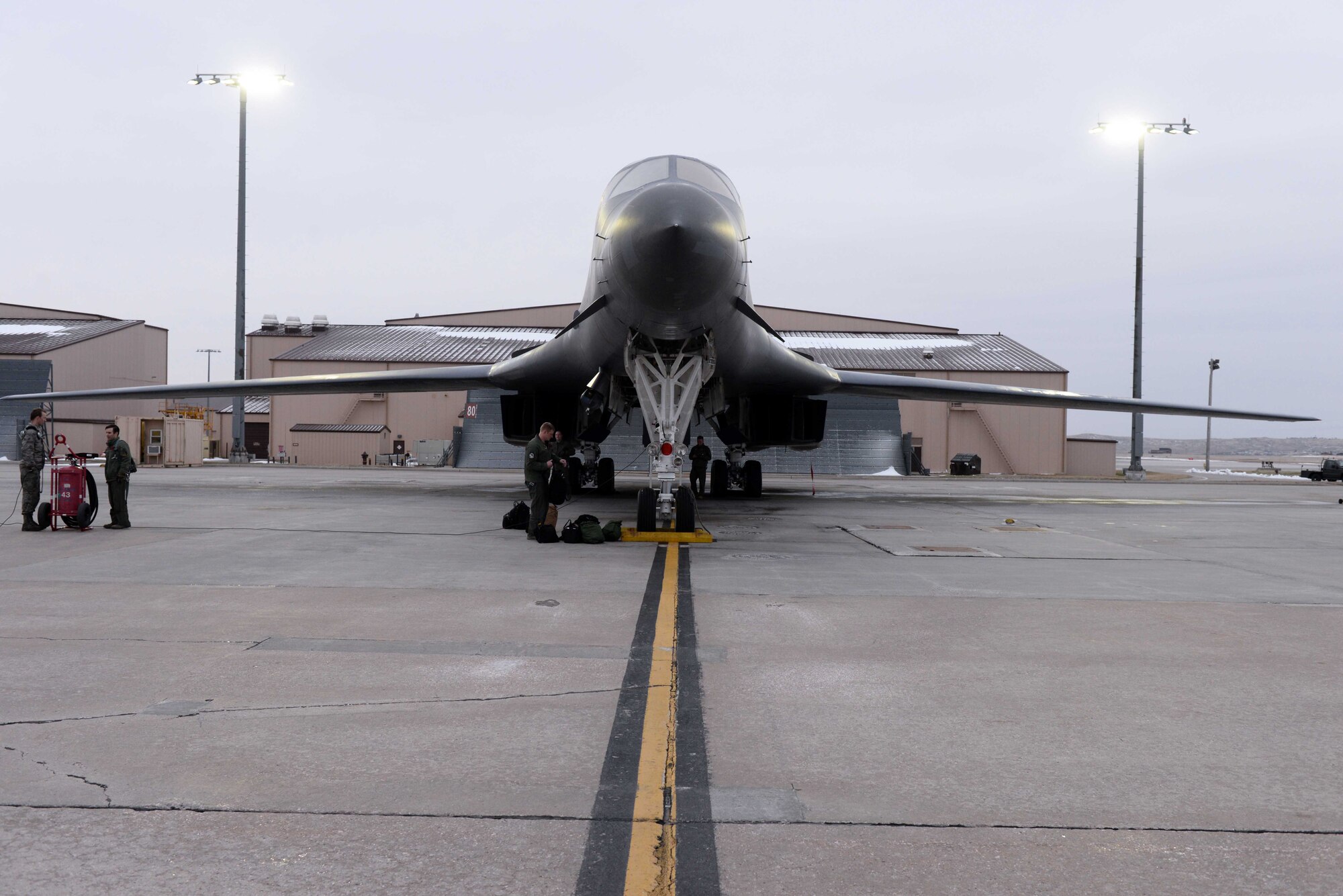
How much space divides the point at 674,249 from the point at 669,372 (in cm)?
253

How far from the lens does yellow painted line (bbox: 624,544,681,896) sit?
2.35m

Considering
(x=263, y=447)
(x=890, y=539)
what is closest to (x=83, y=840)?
(x=890, y=539)

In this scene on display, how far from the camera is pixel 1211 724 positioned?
3654 millimetres

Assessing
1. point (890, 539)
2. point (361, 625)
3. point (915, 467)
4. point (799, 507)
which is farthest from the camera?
point (915, 467)

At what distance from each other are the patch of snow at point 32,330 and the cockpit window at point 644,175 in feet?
154

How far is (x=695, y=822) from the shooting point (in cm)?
268

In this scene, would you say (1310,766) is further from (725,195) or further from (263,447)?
(263,447)

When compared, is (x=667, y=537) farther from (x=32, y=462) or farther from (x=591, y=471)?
(x=591, y=471)

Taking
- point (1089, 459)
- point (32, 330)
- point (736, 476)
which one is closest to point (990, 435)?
point (1089, 459)

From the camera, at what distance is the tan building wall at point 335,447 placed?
37.7 meters

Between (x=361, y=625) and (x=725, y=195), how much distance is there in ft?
23.5

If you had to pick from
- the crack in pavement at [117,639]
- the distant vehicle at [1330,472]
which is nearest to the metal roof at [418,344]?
the distant vehicle at [1330,472]

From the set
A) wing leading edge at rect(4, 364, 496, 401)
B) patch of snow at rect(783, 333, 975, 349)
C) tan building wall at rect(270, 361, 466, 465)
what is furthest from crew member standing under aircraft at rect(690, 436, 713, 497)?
patch of snow at rect(783, 333, 975, 349)

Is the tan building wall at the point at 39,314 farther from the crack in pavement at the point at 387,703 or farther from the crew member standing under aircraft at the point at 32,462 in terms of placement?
the crack in pavement at the point at 387,703
